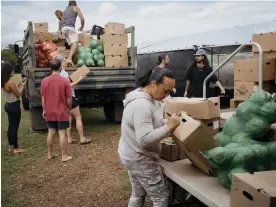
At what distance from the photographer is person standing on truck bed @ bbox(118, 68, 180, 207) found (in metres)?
2.20

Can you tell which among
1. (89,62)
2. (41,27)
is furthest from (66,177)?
(41,27)

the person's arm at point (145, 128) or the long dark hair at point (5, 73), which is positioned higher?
the long dark hair at point (5, 73)

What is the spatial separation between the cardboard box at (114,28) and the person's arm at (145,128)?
5215mm

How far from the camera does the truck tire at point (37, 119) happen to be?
6.85 meters

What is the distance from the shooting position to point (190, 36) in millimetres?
14297

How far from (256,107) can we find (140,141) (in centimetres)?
79

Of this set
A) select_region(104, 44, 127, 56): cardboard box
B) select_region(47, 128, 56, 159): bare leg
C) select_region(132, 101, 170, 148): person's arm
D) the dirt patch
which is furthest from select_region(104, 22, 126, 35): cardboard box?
select_region(132, 101, 170, 148): person's arm

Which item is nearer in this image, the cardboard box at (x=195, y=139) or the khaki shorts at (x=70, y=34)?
the cardboard box at (x=195, y=139)

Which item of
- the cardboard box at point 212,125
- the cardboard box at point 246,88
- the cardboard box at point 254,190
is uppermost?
the cardboard box at point 246,88

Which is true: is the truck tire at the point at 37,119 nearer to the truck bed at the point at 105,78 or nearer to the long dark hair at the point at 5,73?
the truck bed at the point at 105,78

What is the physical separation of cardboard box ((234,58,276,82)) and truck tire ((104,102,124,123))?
384 cm

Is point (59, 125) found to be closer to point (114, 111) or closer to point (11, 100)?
point (11, 100)

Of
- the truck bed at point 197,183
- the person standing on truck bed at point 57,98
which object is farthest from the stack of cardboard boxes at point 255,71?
the person standing on truck bed at point 57,98

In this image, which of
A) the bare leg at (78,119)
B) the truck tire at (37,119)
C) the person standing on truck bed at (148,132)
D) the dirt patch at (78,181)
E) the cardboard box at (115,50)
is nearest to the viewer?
the person standing on truck bed at (148,132)
